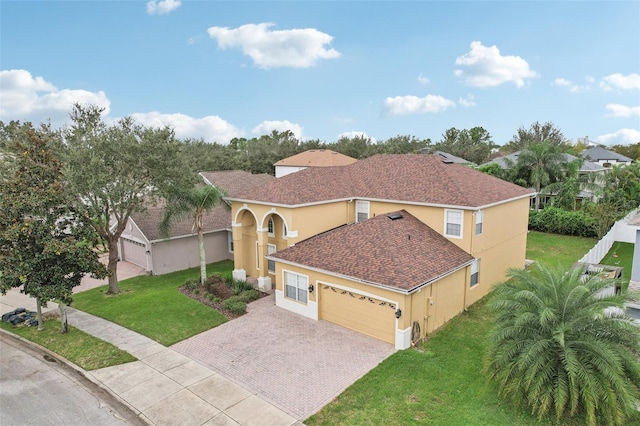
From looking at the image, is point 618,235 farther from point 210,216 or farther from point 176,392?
point 176,392

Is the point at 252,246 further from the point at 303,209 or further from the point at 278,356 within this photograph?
the point at 278,356

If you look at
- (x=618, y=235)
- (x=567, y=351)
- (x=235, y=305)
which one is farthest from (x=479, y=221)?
(x=618, y=235)

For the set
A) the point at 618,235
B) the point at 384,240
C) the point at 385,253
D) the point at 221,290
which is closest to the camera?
the point at 385,253

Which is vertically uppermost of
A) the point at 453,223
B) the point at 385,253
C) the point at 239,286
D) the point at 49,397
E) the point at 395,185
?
the point at 395,185

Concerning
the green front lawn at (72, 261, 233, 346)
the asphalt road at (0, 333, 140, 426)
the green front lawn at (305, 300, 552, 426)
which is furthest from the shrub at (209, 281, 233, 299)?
the green front lawn at (305, 300, 552, 426)

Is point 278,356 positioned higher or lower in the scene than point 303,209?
lower

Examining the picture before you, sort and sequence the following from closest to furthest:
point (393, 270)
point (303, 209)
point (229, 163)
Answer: point (393, 270) < point (303, 209) < point (229, 163)

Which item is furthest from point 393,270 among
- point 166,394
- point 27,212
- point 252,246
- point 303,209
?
point 27,212

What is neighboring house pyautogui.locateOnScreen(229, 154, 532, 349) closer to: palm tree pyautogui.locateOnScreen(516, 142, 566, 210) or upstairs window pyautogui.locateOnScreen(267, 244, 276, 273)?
upstairs window pyautogui.locateOnScreen(267, 244, 276, 273)
